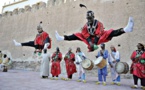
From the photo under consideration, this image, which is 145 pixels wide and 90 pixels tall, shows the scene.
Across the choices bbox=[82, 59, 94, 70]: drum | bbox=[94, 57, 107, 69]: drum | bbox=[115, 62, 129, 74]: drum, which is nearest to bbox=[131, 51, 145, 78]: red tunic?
bbox=[115, 62, 129, 74]: drum

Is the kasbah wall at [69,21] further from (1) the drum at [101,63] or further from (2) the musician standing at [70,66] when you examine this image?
(1) the drum at [101,63]

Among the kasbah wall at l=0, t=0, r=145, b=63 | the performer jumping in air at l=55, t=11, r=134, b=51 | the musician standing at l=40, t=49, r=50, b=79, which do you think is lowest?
the musician standing at l=40, t=49, r=50, b=79

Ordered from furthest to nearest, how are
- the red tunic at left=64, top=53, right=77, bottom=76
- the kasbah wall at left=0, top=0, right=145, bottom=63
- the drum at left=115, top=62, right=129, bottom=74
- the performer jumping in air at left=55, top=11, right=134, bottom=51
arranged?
the kasbah wall at left=0, top=0, right=145, bottom=63
the red tunic at left=64, top=53, right=77, bottom=76
the drum at left=115, top=62, right=129, bottom=74
the performer jumping in air at left=55, top=11, right=134, bottom=51

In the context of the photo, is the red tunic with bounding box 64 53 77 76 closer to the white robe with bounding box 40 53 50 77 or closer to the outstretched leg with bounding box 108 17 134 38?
the white robe with bounding box 40 53 50 77

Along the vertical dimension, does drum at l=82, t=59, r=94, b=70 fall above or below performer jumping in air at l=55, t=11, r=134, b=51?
below

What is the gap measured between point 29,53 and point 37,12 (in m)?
3.61

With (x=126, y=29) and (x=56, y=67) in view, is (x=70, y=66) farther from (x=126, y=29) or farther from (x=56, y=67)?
(x=126, y=29)

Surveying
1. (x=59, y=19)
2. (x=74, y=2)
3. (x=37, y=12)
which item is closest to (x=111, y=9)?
(x=74, y=2)

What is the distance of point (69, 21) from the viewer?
12.3 meters

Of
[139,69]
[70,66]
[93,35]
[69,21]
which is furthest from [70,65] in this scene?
[69,21]

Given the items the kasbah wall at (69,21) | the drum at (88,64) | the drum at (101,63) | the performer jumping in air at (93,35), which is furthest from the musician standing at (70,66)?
the kasbah wall at (69,21)

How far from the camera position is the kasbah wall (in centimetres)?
935

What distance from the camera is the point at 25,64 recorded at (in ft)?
45.4

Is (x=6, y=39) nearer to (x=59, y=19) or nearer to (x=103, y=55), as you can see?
(x=59, y=19)
